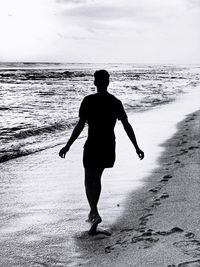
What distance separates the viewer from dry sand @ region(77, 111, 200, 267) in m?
3.57

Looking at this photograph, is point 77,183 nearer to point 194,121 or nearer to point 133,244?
point 133,244

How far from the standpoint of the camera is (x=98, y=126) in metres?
4.27

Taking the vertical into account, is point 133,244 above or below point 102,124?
below

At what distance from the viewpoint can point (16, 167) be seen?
25.7 ft

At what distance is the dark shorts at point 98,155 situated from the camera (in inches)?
168

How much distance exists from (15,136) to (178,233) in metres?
8.61

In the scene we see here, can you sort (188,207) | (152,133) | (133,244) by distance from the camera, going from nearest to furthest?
1. (133,244)
2. (188,207)
3. (152,133)

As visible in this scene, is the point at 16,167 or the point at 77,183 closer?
→ the point at 77,183

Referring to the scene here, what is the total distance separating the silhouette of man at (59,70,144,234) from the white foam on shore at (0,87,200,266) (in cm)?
45

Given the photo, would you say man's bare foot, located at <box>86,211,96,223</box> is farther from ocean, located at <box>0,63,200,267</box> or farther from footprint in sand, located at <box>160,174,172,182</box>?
footprint in sand, located at <box>160,174,172,182</box>

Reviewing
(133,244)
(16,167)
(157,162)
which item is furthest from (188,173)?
(16,167)

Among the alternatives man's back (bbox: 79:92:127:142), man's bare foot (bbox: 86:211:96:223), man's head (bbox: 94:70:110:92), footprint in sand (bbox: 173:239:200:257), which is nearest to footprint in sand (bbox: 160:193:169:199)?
man's bare foot (bbox: 86:211:96:223)

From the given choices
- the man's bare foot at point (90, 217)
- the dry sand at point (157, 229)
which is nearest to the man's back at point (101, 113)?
the man's bare foot at point (90, 217)

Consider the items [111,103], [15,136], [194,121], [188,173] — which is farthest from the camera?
[194,121]
